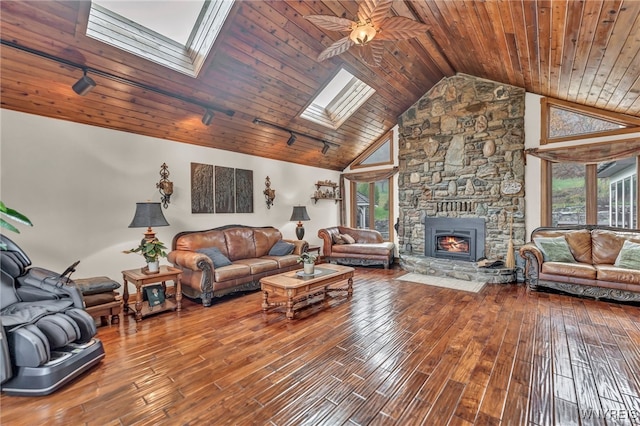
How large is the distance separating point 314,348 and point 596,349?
247 cm

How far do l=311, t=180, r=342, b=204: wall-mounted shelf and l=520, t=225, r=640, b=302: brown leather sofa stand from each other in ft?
13.7

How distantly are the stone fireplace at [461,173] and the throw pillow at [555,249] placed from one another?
27.2 inches

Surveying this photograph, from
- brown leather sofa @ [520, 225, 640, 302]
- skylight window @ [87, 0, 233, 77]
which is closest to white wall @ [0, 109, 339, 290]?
skylight window @ [87, 0, 233, 77]

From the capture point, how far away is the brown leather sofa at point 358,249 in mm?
6020

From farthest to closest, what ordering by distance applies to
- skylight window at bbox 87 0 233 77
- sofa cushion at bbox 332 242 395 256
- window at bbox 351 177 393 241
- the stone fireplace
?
1. window at bbox 351 177 393 241
2. sofa cushion at bbox 332 242 395 256
3. the stone fireplace
4. skylight window at bbox 87 0 233 77

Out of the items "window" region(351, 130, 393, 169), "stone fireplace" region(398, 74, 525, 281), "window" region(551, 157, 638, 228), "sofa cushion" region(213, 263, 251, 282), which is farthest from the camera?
"window" region(351, 130, 393, 169)

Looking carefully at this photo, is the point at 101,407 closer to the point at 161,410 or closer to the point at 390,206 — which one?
the point at 161,410

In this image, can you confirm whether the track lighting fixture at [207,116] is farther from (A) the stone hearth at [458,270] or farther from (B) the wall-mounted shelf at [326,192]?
(A) the stone hearth at [458,270]

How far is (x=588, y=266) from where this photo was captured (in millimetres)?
3953

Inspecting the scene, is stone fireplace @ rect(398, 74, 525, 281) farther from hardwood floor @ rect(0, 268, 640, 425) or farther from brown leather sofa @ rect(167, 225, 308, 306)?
brown leather sofa @ rect(167, 225, 308, 306)

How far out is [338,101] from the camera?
5668 millimetres

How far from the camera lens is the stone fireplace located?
17.3 feet

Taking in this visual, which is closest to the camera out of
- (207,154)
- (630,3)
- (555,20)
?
(630,3)

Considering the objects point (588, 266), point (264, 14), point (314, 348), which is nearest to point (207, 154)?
point (264, 14)
